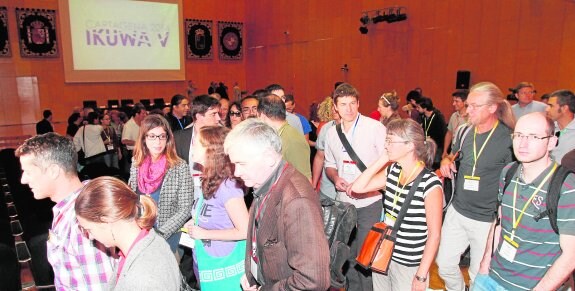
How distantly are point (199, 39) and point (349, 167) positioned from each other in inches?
551

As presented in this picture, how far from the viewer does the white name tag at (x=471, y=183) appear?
2.60 m

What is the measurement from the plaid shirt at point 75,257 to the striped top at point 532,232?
1.85 metres

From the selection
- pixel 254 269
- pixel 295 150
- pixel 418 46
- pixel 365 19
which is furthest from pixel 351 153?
pixel 365 19

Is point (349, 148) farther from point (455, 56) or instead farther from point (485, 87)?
point (455, 56)

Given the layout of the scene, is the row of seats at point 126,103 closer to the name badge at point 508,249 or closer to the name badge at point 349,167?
the name badge at point 349,167

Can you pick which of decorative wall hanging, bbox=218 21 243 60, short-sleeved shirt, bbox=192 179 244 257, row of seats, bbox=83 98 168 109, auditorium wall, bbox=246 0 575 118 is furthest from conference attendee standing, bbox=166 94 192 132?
decorative wall hanging, bbox=218 21 243 60

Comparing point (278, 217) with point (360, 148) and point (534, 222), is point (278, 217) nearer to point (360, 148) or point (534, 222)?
point (534, 222)

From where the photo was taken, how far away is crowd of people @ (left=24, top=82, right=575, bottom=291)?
143 cm

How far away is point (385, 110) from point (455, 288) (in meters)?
2.63

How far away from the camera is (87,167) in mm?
5590

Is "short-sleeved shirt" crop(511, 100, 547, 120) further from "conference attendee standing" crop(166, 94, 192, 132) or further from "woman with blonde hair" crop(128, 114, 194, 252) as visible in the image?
"woman with blonde hair" crop(128, 114, 194, 252)

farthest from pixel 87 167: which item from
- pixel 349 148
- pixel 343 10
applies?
pixel 343 10

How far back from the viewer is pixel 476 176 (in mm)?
2600

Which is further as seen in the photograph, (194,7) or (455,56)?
(194,7)
